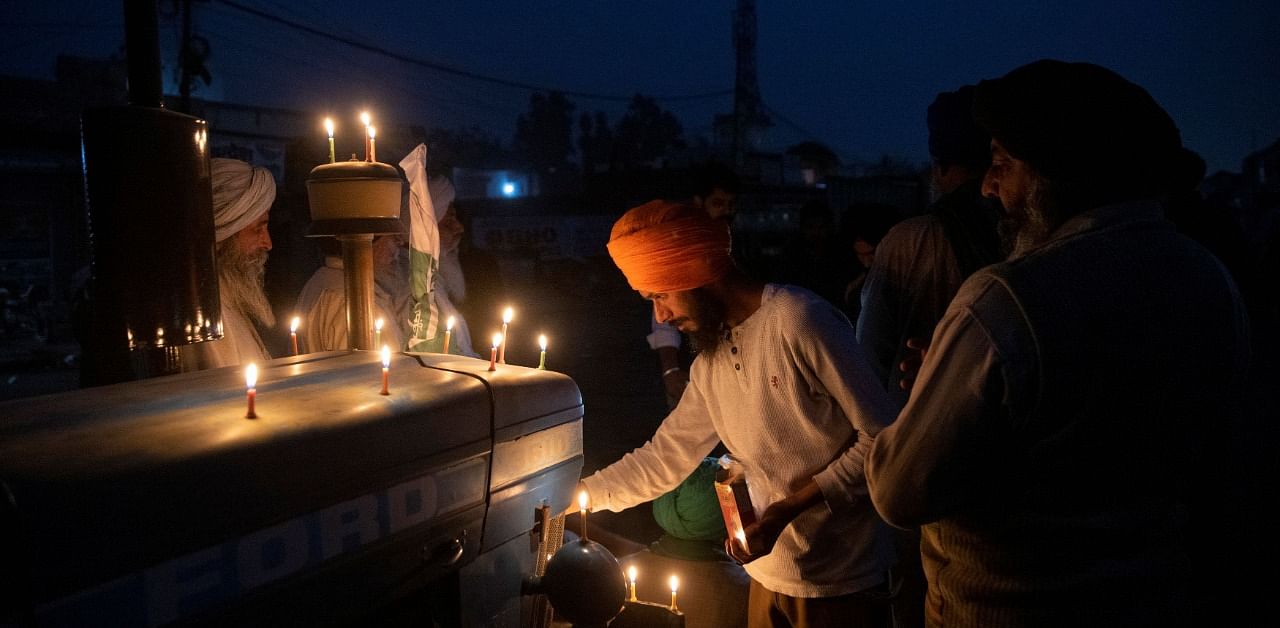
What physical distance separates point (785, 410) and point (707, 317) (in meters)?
0.36

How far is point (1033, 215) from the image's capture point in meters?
1.77

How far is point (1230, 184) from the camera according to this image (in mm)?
41938

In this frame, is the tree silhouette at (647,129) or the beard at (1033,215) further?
the tree silhouette at (647,129)

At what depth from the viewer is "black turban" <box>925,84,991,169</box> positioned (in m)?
3.22

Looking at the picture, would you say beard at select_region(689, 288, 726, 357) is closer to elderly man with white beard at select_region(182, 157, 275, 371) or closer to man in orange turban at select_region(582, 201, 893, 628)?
man in orange turban at select_region(582, 201, 893, 628)

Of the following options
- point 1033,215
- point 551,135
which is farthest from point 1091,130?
point 551,135

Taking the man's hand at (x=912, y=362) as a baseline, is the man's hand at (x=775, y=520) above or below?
below

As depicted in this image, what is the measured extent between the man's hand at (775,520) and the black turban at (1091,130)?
1.05 m

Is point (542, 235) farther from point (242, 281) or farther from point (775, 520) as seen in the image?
point (775, 520)

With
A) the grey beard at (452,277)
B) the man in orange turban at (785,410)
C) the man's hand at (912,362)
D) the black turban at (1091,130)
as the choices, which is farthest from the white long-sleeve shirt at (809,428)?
the grey beard at (452,277)

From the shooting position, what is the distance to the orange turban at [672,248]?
246 cm

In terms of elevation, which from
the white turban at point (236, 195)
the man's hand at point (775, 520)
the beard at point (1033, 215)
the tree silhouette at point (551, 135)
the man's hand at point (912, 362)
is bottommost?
the man's hand at point (775, 520)

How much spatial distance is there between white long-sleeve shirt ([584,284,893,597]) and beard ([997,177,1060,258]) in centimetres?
63

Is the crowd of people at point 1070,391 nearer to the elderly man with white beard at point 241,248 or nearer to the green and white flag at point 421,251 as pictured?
the green and white flag at point 421,251
